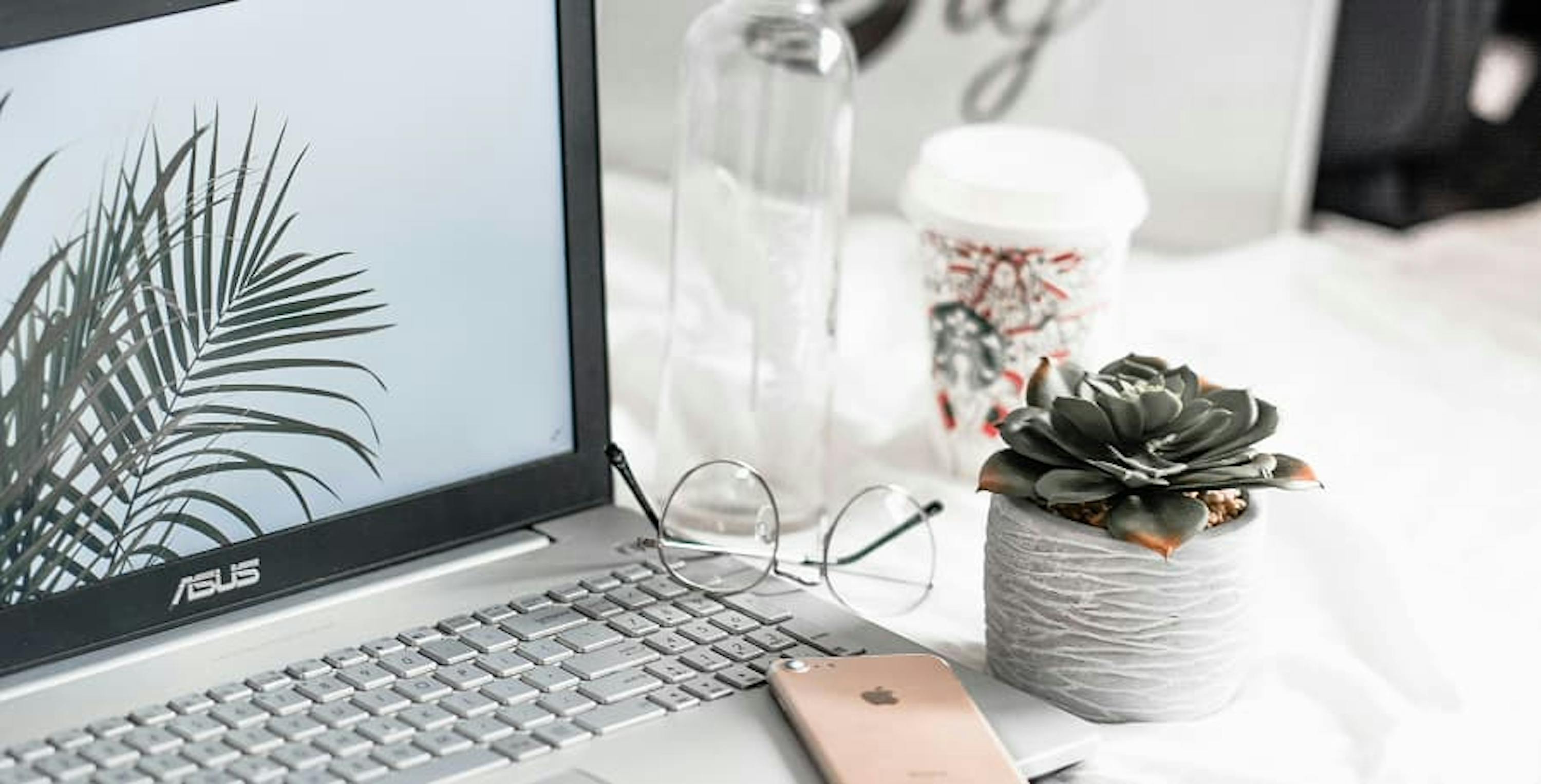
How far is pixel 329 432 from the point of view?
71cm

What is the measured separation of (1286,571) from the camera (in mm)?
879

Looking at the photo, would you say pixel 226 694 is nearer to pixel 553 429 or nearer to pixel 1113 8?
pixel 553 429

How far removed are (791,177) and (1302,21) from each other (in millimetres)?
474

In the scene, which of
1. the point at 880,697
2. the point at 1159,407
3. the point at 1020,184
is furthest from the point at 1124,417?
the point at 1020,184

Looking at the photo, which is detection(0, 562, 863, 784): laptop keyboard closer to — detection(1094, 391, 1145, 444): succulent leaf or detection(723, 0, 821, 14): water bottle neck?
detection(1094, 391, 1145, 444): succulent leaf

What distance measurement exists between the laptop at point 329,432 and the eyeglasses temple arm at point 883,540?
0.08 m

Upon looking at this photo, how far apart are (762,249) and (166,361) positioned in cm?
31

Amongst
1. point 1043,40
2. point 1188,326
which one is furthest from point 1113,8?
point 1188,326

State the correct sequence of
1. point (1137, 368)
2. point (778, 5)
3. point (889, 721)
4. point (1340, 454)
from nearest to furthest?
point (889, 721)
point (1137, 368)
point (778, 5)
point (1340, 454)

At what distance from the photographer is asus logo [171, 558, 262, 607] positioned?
0.69 m

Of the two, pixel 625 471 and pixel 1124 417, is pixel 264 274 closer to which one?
pixel 625 471

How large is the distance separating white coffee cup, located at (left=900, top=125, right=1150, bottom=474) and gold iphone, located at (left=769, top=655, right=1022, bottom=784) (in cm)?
26

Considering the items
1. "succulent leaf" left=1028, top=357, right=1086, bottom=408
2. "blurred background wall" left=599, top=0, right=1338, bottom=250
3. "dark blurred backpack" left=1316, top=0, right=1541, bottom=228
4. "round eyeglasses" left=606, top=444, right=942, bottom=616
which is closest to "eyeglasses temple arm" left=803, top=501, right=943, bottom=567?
"round eyeglasses" left=606, top=444, right=942, bottom=616

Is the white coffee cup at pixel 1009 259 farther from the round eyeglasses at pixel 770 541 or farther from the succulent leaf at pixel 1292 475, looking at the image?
the succulent leaf at pixel 1292 475
